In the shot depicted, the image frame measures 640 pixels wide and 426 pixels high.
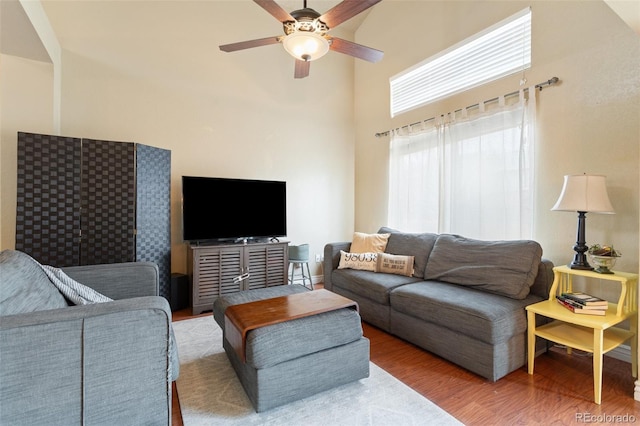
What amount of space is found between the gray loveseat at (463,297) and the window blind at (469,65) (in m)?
1.70

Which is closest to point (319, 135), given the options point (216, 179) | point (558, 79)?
point (216, 179)

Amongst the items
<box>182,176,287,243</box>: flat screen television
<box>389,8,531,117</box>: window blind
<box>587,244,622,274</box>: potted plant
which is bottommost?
<box>587,244,622,274</box>: potted plant

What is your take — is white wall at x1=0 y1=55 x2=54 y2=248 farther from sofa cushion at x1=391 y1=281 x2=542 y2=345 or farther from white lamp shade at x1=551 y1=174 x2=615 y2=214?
white lamp shade at x1=551 y1=174 x2=615 y2=214

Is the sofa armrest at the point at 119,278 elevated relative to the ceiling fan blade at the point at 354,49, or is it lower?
lower

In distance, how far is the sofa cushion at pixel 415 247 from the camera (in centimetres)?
310

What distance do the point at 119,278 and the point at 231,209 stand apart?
1.60 metres

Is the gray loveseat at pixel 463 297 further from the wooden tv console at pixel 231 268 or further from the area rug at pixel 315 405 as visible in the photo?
the wooden tv console at pixel 231 268

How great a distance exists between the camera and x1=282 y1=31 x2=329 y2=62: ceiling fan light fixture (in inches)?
82.1

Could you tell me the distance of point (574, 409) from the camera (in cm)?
172

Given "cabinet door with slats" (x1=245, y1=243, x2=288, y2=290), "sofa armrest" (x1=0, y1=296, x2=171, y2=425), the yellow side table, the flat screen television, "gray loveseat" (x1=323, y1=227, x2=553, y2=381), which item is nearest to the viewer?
"sofa armrest" (x1=0, y1=296, x2=171, y2=425)

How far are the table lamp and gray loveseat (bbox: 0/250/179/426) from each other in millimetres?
2640

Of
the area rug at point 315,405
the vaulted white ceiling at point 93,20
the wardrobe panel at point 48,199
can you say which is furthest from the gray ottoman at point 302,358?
the vaulted white ceiling at point 93,20

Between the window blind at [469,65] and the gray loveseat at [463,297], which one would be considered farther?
the window blind at [469,65]
